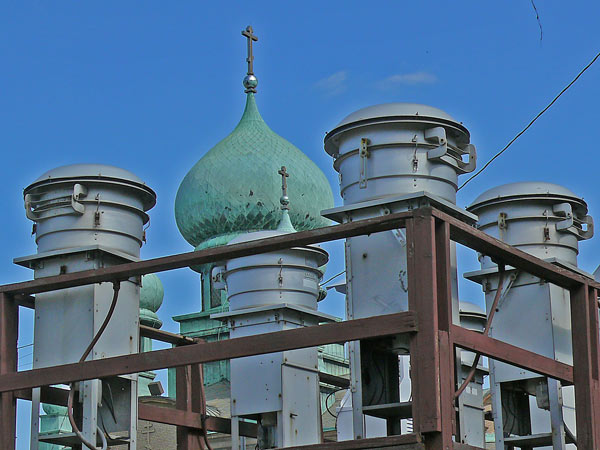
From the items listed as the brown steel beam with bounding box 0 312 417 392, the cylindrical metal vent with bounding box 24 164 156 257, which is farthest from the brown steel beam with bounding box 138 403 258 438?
the cylindrical metal vent with bounding box 24 164 156 257

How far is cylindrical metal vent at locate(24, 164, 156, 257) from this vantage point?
1652 cm

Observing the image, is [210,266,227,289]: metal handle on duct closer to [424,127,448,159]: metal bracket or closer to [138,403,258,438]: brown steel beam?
[138,403,258,438]: brown steel beam

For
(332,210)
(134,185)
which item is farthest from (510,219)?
(134,185)

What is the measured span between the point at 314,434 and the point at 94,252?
351 centimetres

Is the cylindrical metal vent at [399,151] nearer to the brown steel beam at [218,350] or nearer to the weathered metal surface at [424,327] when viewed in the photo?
the weathered metal surface at [424,327]

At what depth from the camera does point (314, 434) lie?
1723 centimetres

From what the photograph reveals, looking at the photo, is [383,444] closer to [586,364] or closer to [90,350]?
[586,364]

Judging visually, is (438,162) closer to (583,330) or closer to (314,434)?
(583,330)

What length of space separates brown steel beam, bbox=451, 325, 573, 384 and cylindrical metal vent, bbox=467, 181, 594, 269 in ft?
8.23

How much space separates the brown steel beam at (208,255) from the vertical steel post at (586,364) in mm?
2916

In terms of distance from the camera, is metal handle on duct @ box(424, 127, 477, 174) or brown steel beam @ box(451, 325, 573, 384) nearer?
brown steel beam @ box(451, 325, 573, 384)

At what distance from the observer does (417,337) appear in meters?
13.2

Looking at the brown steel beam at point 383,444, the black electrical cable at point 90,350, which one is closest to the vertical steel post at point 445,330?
the brown steel beam at point 383,444

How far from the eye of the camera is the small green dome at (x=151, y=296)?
47.8 m
